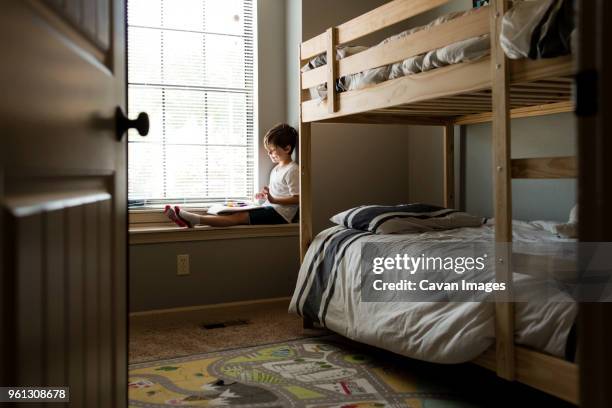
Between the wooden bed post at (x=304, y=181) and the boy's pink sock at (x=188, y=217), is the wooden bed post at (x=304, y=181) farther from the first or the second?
the boy's pink sock at (x=188, y=217)

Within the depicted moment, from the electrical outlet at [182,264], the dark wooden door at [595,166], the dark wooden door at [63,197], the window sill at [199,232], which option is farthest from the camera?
the electrical outlet at [182,264]

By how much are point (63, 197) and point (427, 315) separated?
1.46m

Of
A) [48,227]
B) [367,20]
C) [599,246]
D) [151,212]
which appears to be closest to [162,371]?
[151,212]

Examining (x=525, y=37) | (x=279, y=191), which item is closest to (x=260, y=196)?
(x=279, y=191)

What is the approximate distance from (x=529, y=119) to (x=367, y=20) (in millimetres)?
1117

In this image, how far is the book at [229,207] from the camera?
3236 mm

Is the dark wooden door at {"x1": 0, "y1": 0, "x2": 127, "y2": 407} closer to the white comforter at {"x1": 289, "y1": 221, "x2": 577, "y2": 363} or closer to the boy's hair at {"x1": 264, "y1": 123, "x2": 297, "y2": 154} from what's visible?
the white comforter at {"x1": 289, "y1": 221, "x2": 577, "y2": 363}

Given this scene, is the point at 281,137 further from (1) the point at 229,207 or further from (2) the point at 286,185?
(1) the point at 229,207

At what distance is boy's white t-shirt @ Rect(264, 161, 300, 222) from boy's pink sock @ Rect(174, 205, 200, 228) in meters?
0.45

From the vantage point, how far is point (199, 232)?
3.14 metres

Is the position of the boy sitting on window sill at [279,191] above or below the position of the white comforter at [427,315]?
above

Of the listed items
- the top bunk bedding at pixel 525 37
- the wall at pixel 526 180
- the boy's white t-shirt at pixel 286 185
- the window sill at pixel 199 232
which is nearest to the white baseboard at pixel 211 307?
the window sill at pixel 199 232

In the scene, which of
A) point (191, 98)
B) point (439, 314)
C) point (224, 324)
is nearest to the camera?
point (439, 314)

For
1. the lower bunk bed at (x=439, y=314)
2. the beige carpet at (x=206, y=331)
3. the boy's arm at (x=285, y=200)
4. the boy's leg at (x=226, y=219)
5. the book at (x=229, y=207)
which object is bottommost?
the beige carpet at (x=206, y=331)
